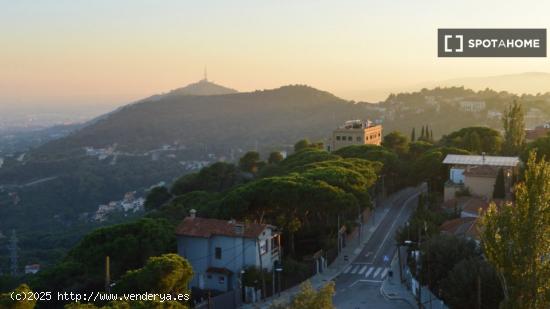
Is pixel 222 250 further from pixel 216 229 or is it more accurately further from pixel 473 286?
pixel 473 286

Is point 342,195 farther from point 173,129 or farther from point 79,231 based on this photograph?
point 173,129

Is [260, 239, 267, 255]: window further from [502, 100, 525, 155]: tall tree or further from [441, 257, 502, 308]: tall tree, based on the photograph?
[502, 100, 525, 155]: tall tree

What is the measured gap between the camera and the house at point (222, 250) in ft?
92.2

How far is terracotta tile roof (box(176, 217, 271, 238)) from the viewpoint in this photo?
92.5 feet

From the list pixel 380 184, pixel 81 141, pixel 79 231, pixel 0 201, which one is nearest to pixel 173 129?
pixel 81 141

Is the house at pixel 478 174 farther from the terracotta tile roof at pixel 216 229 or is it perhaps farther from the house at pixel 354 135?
the house at pixel 354 135

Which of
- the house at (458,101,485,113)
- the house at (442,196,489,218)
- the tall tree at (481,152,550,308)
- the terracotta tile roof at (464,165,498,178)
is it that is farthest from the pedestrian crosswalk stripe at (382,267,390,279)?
the house at (458,101,485,113)

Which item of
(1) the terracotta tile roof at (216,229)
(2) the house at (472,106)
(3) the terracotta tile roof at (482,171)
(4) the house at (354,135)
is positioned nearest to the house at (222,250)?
(1) the terracotta tile roof at (216,229)

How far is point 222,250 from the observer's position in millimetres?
28484

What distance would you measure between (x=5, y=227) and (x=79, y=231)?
2256cm

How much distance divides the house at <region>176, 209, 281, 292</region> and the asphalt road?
4.45 m

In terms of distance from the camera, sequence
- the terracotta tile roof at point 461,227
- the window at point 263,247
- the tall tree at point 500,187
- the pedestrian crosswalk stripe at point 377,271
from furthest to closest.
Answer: the tall tree at point 500,187, the pedestrian crosswalk stripe at point 377,271, the terracotta tile roof at point 461,227, the window at point 263,247

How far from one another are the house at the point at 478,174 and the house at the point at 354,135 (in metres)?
33.5

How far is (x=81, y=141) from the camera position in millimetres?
167625
